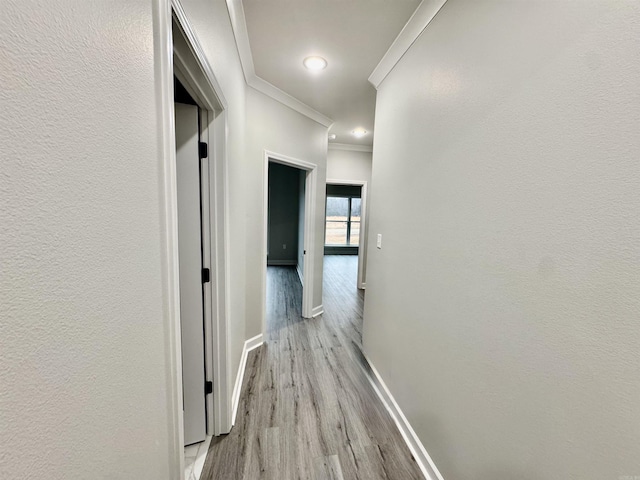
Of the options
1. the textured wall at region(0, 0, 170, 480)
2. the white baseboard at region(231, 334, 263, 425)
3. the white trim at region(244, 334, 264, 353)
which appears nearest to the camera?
the textured wall at region(0, 0, 170, 480)

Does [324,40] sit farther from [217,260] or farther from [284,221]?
[284,221]

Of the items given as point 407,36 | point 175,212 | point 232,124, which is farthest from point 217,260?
point 407,36

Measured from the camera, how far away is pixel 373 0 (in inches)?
57.2

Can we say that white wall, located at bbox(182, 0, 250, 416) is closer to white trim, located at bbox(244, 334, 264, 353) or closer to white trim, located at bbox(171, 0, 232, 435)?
white trim, located at bbox(171, 0, 232, 435)

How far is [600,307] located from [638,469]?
0.39 metres

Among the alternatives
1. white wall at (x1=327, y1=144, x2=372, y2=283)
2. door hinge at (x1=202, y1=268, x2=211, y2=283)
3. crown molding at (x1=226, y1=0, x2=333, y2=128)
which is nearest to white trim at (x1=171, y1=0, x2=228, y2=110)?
crown molding at (x1=226, y1=0, x2=333, y2=128)

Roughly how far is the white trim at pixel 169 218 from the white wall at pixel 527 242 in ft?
3.78

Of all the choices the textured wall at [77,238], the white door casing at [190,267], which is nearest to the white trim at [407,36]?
the white door casing at [190,267]

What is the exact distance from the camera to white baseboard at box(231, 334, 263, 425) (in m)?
1.79

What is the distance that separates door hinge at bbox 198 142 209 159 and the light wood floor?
1689 millimetres

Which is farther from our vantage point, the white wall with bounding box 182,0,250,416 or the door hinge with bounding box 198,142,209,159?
the door hinge with bounding box 198,142,209,159

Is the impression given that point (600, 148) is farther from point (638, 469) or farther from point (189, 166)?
point (189, 166)

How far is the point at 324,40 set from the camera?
6.00 ft

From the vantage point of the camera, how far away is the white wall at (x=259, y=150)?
2348mm
